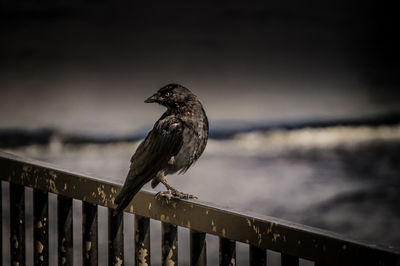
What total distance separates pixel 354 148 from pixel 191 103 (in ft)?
24.7

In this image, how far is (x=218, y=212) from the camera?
4.09ft

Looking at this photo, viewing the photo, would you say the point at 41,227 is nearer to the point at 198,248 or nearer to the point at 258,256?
the point at 198,248

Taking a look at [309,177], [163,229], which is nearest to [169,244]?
[163,229]

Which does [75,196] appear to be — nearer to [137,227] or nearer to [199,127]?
[137,227]

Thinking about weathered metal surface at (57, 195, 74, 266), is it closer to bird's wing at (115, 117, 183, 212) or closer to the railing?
the railing

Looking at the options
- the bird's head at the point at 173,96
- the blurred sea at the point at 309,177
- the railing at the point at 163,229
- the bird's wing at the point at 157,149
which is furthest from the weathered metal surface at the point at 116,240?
the blurred sea at the point at 309,177

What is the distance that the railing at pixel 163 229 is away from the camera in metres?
1.04

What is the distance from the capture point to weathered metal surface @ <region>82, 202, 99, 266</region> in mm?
1501

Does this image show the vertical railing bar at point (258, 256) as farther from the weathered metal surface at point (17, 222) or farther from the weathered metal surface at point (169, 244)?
the weathered metal surface at point (17, 222)

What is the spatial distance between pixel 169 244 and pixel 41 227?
0.43m

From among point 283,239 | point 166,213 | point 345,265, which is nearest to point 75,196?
point 166,213

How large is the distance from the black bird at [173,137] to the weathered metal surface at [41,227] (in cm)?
25

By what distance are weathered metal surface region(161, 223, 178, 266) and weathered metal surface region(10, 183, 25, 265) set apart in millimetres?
499

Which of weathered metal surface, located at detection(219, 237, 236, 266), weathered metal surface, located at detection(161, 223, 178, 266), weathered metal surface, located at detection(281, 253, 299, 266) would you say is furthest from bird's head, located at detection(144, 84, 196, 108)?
weathered metal surface, located at detection(281, 253, 299, 266)
